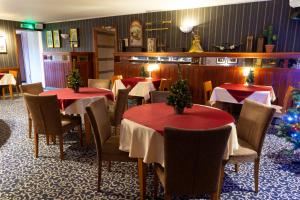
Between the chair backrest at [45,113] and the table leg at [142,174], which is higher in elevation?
the chair backrest at [45,113]

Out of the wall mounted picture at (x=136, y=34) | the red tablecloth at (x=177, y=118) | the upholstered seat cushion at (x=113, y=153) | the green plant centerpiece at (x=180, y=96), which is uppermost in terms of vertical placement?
the wall mounted picture at (x=136, y=34)

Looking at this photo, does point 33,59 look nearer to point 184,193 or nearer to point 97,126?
point 97,126

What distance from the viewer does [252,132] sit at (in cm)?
225

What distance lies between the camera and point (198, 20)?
5711 millimetres

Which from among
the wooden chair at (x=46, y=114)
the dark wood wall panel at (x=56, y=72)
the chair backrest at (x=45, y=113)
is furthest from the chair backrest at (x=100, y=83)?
the dark wood wall panel at (x=56, y=72)

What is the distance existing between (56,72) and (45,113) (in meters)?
6.09

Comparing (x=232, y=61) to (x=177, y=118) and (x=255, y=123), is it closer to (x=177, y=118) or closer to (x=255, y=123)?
(x=255, y=123)

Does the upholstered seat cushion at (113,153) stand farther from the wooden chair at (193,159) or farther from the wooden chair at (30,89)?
the wooden chair at (30,89)

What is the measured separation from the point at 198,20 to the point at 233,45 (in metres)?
1.14

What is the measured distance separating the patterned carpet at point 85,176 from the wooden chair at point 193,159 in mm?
702

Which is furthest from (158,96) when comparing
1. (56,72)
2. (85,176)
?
(56,72)

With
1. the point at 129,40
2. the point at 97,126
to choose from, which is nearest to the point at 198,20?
the point at 129,40

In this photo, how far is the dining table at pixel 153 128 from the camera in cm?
187
